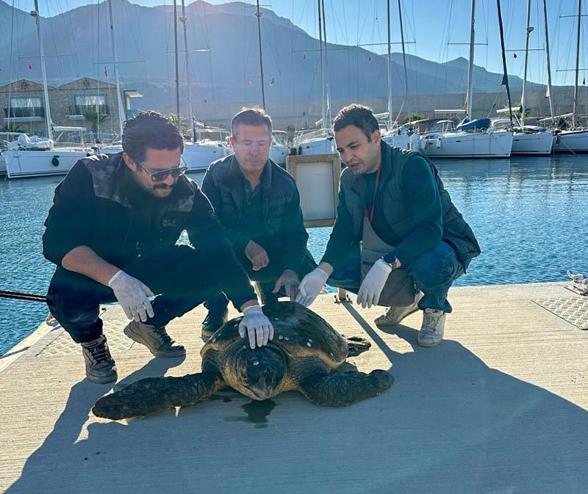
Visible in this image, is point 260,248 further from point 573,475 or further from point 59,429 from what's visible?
point 573,475

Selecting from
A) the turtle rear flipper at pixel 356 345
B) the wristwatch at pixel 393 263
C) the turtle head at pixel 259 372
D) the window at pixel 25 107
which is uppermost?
the window at pixel 25 107

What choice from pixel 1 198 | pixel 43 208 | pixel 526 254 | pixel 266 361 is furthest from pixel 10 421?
pixel 1 198

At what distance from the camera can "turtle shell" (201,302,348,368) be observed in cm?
262

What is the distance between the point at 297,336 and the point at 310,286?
48cm

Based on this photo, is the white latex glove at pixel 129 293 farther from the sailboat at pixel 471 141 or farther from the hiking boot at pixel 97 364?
the sailboat at pixel 471 141

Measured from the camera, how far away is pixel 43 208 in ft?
52.1

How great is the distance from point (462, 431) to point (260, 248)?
174cm

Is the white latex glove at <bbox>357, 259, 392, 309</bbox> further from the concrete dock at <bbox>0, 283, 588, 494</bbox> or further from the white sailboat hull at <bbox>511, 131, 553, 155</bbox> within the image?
the white sailboat hull at <bbox>511, 131, 553, 155</bbox>

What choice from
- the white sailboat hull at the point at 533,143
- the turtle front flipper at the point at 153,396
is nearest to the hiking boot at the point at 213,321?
the turtle front flipper at the point at 153,396

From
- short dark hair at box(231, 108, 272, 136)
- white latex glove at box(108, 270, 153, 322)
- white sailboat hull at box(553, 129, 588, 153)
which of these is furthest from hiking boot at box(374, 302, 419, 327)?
white sailboat hull at box(553, 129, 588, 153)

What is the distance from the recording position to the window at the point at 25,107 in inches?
1699

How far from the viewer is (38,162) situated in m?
A: 25.9

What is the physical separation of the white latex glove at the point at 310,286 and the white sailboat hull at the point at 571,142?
32006mm

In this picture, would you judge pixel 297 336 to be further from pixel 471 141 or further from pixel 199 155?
pixel 471 141
